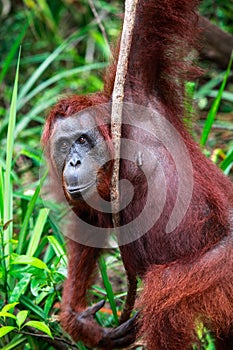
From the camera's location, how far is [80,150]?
335 centimetres

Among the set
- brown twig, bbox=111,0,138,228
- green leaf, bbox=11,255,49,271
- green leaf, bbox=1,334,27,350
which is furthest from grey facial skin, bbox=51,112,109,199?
green leaf, bbox=1,334,27,350

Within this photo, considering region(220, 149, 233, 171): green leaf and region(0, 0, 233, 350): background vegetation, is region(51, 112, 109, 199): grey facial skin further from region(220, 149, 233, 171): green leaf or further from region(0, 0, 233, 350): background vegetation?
region(220, 149, 233, 171): green leaf

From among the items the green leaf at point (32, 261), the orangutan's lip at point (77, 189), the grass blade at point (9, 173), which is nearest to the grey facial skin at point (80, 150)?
the orangutan's lip at point (77, 189)

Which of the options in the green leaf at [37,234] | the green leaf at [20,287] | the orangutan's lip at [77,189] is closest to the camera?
the orangutan's lip at [77,189]

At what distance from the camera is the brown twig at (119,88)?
310cm

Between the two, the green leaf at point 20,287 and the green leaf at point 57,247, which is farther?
the green leaf at point 57,247

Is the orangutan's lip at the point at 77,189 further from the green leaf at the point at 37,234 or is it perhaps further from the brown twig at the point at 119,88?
the green leaf at the point at 37,234

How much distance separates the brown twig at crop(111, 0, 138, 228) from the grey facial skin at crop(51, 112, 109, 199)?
13 cm

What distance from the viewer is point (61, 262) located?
4.16 metres

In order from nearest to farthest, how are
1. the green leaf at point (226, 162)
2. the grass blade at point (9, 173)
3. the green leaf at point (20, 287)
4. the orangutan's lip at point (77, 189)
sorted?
the orangutan's lip at point (77, 189), the green leaf at point (20, 287), the grass blade at point (9, 173), the green leaf at point (226, 162)

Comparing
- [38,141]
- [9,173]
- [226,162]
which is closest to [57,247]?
[9,173]

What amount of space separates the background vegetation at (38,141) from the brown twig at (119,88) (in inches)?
21.1

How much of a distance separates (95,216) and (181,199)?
52cm

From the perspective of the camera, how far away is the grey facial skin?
328 centimetres
